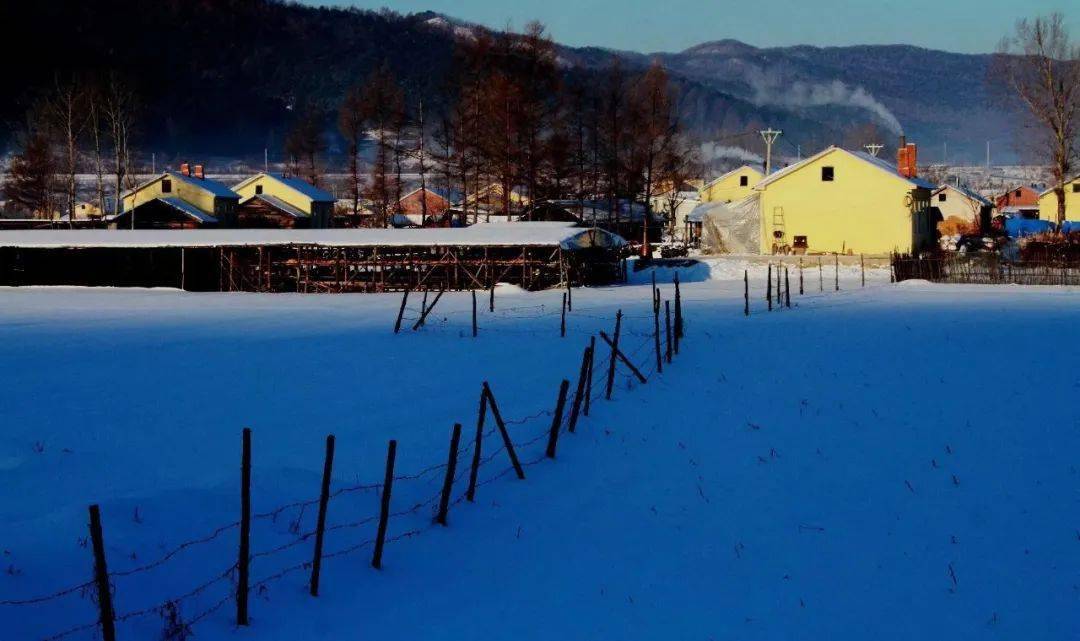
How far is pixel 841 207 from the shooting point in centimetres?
5266

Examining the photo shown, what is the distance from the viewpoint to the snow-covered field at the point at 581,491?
8398 millimetres

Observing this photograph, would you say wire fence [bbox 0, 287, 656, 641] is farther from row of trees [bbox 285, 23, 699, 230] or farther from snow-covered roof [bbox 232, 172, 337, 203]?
snow-covered roof [bbox 232, 172, 337, 203]

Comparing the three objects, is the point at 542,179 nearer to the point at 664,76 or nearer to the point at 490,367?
the point at 664,76

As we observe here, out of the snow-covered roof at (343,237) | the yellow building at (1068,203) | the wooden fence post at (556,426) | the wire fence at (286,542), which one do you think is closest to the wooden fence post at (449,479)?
the wire fence at (286,542)

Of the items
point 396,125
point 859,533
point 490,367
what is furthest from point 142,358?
point 396,125

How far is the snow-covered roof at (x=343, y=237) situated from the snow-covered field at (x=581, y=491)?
2060 centimetres

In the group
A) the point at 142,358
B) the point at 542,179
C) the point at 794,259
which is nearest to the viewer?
the point at 142,358

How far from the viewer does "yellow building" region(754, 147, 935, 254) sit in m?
51.7

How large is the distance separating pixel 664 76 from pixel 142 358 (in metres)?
52.7

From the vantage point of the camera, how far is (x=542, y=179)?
63.5 m

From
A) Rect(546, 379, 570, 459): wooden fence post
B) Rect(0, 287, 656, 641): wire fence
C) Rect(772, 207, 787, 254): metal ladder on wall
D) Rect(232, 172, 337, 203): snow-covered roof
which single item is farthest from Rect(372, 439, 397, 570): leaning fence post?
Rect(232, 172, 337, 203): snow-covered roof

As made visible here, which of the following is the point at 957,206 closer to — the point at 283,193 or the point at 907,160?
the point at 907,160

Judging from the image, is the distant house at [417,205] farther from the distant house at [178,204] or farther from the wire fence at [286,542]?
the wire fence at [286,542]

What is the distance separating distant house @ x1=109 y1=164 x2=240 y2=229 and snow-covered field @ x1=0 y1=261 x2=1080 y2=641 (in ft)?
142
